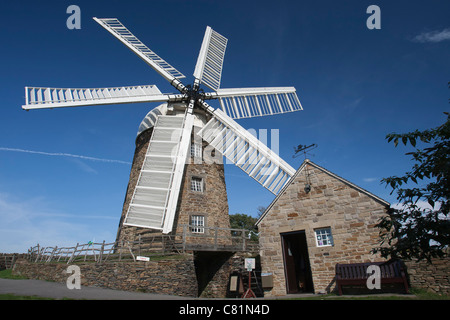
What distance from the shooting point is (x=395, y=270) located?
8.92 m

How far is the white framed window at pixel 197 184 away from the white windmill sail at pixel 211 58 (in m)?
6.63

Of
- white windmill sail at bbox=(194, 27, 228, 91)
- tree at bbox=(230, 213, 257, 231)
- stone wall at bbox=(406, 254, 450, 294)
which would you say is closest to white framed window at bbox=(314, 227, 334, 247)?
stone wall at bbox=(406, 254, 450, 294)

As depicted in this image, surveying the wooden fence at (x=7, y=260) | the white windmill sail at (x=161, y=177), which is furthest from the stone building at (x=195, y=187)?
the wooden fence at (x=7, y=260)

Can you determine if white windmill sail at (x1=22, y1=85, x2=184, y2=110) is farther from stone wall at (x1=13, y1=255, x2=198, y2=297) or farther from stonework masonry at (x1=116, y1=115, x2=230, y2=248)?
stone wall at (x1=13, y1=255, x2=198, y2=297)

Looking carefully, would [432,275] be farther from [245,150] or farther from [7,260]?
[7,260]

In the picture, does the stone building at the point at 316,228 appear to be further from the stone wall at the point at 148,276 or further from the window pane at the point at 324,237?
the stone wall at the point at 148,276

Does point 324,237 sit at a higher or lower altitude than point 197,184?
lower

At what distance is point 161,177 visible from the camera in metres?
15.4

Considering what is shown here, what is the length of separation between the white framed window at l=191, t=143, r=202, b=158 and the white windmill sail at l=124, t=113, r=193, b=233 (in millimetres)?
1215

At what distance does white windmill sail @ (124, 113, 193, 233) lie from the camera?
1414cm

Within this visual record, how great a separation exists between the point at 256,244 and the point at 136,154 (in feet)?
31.9

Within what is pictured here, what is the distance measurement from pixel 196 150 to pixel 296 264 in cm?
891

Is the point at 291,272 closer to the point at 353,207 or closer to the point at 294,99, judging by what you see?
the point at 353,207

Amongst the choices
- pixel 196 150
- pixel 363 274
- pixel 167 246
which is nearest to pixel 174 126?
pixel 196 150
